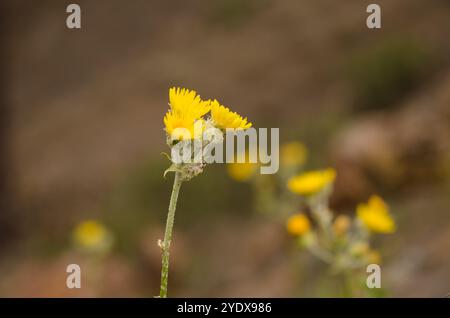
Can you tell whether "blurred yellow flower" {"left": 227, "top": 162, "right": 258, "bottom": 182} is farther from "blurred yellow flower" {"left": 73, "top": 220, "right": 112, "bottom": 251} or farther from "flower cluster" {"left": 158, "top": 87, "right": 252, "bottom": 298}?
"flower cluster" {"left": 158, "top": 87, "right": 252, "bottom": 298}

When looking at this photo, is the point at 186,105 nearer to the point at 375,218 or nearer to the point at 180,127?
the point at 180,127

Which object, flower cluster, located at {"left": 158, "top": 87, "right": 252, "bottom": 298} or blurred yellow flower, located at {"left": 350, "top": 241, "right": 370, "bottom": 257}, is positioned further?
blurred yellow flower, located at {"left": 350, "top": 241, "right": 370, "bottom": 257}

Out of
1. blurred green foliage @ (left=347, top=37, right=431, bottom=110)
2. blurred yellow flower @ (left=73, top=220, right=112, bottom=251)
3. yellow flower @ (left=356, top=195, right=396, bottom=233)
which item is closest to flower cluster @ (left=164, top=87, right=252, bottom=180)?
yellow flower @ (left=356, top=195, right=396, bottom=233)

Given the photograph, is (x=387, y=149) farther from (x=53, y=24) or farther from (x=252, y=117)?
(x=53, y=24)

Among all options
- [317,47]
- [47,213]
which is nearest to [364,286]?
[47,213]

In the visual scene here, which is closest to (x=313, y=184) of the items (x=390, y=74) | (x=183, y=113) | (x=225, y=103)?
(x=183, y=113)

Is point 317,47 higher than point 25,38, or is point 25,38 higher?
point 25,38

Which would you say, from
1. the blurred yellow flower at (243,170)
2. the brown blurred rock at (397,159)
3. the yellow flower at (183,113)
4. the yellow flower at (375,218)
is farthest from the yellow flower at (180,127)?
the brown blurred rock at (397,159)
